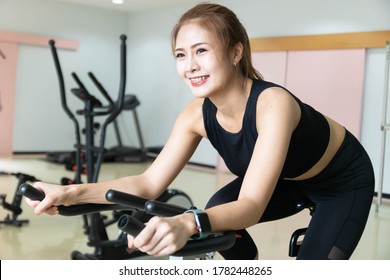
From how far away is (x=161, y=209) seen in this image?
3.03 ft

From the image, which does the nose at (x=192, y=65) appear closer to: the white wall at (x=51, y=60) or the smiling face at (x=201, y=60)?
the smiling face at (x=201, y=60)

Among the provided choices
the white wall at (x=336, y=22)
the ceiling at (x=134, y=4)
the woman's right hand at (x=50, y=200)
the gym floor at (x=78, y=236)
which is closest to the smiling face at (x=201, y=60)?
the woman's right hand at (x=50, y=200)

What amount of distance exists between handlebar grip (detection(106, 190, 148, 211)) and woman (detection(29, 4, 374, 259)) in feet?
0.36

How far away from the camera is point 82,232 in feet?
13.0

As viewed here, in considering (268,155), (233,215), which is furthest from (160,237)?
(268,155)

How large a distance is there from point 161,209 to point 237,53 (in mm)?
562

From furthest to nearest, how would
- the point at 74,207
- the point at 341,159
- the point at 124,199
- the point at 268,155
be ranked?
the point at 341,159 < the point at 74,207 < the point at 268,155 < the point at 124,199

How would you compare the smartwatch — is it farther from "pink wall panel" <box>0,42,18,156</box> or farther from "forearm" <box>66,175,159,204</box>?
"pink wall panel" <box>0,42,18,156</box>

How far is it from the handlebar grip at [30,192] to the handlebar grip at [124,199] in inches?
11.5

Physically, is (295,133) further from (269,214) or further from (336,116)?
(336,116)

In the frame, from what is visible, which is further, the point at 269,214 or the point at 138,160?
the point at 138,160

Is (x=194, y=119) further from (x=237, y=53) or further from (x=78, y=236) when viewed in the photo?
(x=78, y=236)
